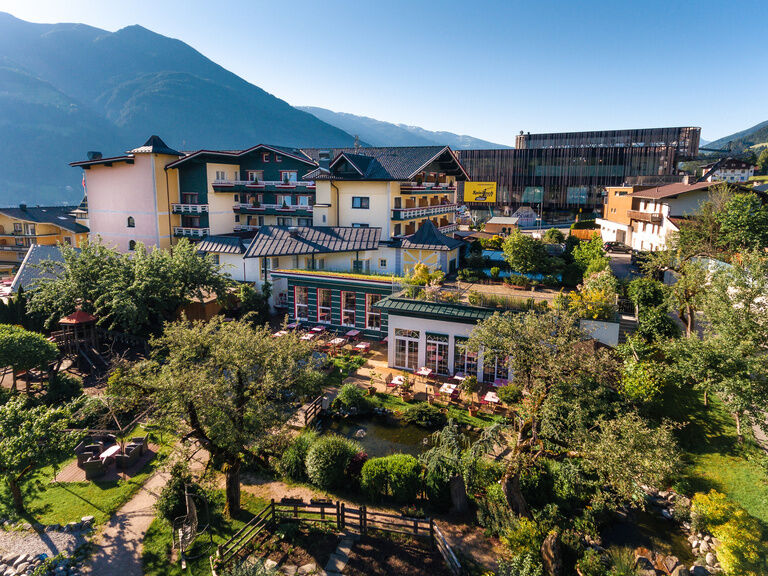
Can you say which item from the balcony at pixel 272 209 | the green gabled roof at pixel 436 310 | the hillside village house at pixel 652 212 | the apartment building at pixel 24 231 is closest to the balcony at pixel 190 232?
the balcony at pixel 272 209

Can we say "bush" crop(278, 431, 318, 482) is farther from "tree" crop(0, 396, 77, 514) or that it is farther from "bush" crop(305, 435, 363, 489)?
"tree" crop(0, 396, 77, 514)

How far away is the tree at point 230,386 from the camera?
11.6m

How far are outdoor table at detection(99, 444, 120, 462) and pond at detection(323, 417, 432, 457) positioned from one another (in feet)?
24.4

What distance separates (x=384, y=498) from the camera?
1439 cm

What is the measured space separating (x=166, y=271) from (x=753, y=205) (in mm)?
34522

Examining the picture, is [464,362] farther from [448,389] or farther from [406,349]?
[406,349]

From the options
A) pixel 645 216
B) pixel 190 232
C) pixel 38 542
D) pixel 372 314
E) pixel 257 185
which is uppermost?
pixel 257 185

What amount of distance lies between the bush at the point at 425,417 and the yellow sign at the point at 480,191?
7736 cm

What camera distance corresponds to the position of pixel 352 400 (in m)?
19.1

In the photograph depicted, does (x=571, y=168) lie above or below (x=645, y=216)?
above

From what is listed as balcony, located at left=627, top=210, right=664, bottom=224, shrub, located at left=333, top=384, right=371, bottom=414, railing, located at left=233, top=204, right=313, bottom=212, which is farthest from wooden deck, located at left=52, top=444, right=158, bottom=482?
balcony, located at left=627, top=210, right=664, bottom=224

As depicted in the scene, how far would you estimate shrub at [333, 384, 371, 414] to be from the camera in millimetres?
19109

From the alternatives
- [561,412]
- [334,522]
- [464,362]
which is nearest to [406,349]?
[464,362]

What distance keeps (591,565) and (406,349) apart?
13.2 m
